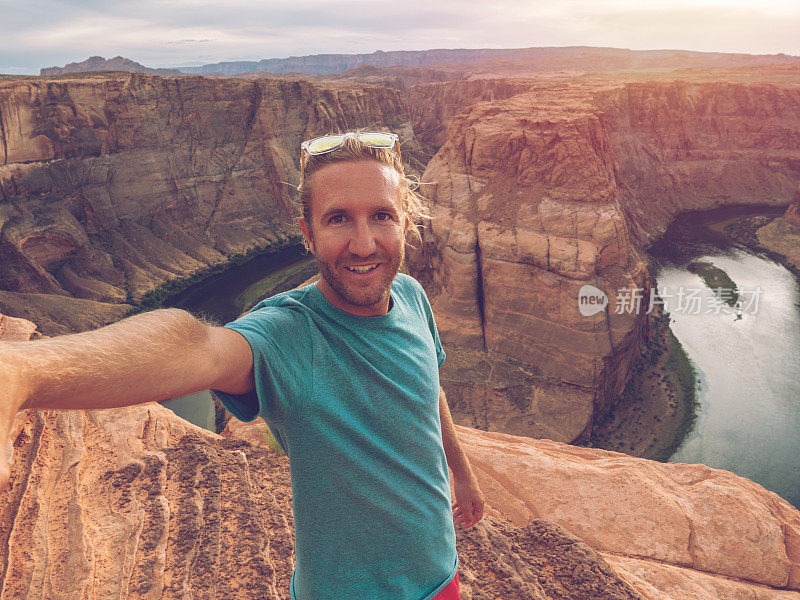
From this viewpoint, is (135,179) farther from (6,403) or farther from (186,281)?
(6,403)

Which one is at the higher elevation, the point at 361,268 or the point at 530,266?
the point at 361,268

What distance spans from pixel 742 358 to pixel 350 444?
37.2 metres

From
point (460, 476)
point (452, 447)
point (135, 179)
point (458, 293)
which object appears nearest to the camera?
point (452, 447)

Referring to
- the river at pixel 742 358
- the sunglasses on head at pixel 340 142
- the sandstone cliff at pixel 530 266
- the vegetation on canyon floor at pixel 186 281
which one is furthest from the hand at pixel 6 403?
the vegetation on canyon floor at pixel 186 281

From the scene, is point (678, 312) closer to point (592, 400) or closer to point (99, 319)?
point (592, 400)

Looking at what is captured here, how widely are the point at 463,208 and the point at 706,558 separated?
2282 cm

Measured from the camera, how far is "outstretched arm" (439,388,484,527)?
10.2 feet

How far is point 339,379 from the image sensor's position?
1887 mm

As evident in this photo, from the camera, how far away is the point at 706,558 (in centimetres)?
648

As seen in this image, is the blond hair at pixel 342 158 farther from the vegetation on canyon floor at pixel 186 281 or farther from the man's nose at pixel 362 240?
the vegetation on canyon floor at pixel 186 281

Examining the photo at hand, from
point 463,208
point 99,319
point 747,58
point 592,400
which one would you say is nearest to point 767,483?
point 592,400

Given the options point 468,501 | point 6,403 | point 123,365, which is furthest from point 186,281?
point 6,403

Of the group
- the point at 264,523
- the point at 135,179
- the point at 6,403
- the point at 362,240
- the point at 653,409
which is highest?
the point at 362,240

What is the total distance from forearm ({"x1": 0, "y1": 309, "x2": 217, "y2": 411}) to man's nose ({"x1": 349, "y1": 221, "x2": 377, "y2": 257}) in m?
0.75
